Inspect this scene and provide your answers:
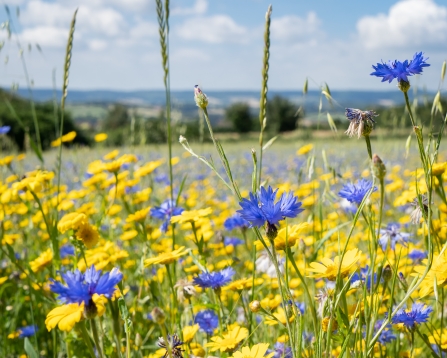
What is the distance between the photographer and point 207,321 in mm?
1498

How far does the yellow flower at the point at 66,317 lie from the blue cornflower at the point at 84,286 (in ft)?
0.06

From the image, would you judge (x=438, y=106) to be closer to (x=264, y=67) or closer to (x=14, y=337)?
(x=264, y=67)

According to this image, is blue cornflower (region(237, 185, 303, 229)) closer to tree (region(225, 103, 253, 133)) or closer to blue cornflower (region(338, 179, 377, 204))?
blue cornflower (region(338, 179, 377, 204))

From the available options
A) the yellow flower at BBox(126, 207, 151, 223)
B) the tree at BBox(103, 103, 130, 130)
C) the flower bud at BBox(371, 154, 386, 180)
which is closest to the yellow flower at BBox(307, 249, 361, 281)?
the flower bud at BBox(371, 154, 386, 180)

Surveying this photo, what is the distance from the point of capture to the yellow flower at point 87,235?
129 centimetres

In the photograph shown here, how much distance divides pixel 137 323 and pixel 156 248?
52 centimetres

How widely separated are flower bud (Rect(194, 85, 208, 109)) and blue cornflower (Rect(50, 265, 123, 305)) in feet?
1.07

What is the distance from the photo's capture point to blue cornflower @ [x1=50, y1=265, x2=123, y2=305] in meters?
0.76

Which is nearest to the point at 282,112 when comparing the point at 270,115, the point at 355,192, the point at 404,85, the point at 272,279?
the point at 270,115

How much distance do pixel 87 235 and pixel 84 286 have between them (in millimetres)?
557

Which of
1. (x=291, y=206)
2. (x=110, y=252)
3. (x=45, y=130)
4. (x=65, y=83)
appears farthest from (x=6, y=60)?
→ (x=45, y=130)

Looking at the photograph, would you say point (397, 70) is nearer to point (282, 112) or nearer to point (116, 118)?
point (282, 112)

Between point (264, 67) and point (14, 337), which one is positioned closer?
point (264, 67)

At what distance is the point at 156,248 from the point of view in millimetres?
2266
